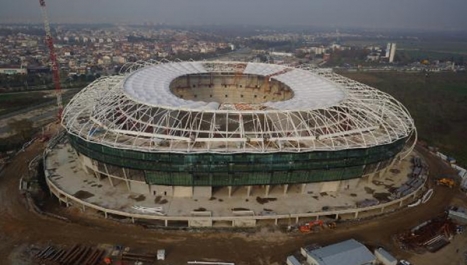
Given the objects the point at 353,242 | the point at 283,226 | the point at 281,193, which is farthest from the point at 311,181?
the point at 353,242

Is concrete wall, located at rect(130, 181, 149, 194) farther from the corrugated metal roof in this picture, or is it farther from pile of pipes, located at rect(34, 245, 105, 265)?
the corrugated metal roof

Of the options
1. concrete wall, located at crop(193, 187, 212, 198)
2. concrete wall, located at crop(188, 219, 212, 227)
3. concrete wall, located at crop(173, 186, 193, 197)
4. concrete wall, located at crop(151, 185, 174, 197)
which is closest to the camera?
concrete wall, located at crop(188, 219, 212, 227)

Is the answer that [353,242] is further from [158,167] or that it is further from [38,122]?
[38,122]

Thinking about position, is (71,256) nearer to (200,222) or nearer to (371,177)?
(200,222)

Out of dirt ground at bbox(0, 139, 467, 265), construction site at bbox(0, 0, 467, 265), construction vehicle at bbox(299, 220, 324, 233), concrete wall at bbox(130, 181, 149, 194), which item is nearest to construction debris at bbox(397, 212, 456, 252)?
construction site at bbox(0, 0, 467, 265)

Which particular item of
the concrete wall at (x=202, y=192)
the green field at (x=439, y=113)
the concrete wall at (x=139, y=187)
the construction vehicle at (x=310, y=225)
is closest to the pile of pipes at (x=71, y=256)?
the concrete wall at (x=139, y=187)

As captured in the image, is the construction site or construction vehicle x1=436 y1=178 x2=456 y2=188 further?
construction vehicle x1=436 y1=178 x2=456 y2=188

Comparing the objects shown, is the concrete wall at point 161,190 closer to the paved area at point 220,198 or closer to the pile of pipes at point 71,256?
the paved area at point 220,198
